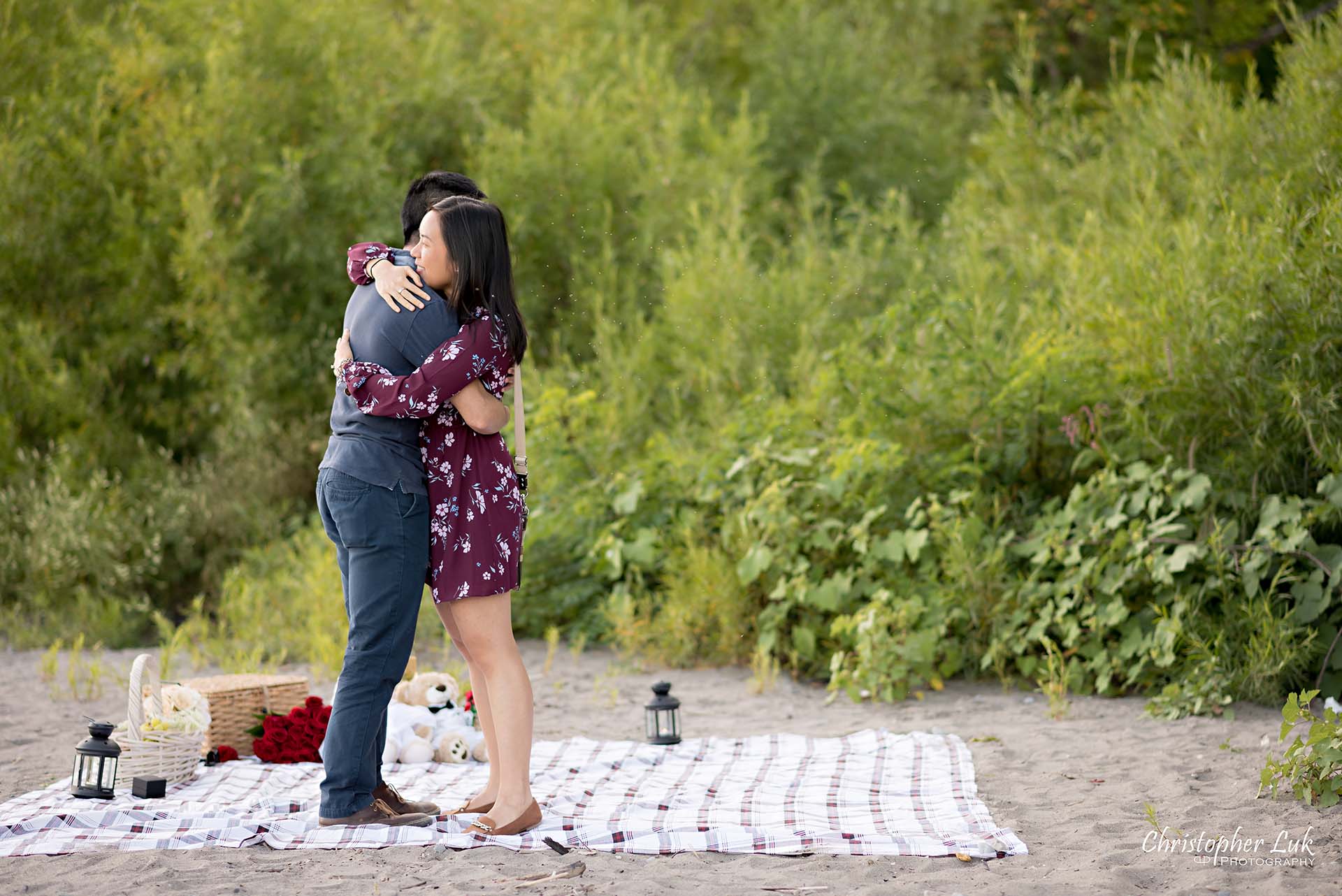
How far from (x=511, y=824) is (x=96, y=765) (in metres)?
1.36

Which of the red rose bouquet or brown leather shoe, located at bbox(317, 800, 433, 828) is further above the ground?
the red rose bouquet

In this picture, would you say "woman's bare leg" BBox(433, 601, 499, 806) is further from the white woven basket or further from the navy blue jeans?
the white woven basket

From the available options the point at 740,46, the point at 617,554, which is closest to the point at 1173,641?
the point at 617,554

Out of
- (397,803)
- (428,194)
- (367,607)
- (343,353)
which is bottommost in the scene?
(397,803)

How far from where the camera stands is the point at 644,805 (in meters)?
3.66

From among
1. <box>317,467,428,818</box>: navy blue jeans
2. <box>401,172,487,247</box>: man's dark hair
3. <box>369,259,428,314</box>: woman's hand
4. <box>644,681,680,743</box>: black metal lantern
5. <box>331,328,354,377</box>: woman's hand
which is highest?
<box>401,172,487,247</box>: man's dark hair

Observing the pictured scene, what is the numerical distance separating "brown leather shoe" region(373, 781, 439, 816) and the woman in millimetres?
249

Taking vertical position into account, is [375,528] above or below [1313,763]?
above

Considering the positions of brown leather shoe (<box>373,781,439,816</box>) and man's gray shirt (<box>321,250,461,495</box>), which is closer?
man's gray shirt (<box>321,250,461,495</box>)

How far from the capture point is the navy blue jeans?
3.21 meters

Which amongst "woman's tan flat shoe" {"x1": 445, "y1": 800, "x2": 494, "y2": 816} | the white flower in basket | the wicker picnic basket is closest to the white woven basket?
the white flower in basket

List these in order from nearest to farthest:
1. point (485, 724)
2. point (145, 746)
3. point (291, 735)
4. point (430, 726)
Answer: point (485, 724), point (145, 746), point (291, 735), point (430, 726)

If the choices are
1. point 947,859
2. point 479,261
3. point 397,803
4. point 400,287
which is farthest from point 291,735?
point 947,859

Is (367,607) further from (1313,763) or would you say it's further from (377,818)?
(1313,763)
